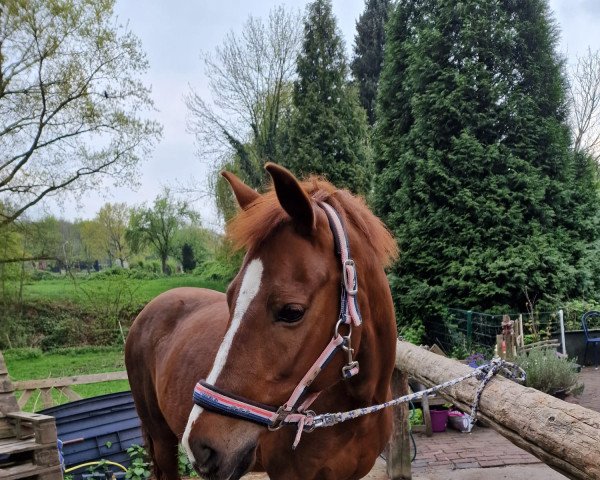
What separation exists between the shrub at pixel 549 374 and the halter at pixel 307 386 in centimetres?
523

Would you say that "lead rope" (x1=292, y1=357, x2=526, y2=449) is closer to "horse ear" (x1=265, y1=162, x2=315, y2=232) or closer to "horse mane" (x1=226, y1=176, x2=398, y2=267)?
"horse mane" (x1=226, y1=176, x2=398, y2=267)

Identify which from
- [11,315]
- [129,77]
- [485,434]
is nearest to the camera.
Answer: [485,434]

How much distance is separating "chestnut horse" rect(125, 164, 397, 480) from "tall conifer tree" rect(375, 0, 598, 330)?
7.25m

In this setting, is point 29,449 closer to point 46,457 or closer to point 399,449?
point 46,457

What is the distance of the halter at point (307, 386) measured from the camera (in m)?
1.33

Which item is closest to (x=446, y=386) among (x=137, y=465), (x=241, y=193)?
(x=241, y=193)

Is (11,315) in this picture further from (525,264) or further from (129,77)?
(525,264)

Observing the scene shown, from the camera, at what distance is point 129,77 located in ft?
49.3

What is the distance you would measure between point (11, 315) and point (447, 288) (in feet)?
48.2

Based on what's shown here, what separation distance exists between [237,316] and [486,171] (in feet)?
27.8

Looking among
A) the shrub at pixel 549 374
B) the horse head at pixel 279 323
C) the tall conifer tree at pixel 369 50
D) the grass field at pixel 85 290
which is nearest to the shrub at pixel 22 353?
the grass field at pixel 85 290

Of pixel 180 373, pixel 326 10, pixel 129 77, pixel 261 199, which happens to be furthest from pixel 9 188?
pixel 261 199

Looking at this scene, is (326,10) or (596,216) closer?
(596,216)

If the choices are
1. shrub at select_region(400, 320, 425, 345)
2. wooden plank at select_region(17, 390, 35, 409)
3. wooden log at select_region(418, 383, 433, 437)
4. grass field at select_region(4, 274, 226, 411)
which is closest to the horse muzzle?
wooden log at select_region(418, 383, 433, 437)
